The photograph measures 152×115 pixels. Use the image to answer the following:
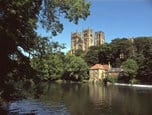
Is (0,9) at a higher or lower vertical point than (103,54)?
lower

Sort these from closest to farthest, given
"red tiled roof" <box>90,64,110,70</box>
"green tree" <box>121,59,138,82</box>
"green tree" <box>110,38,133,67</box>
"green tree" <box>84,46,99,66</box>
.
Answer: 1. "green tree" <box>121,59,138,82</box>
2. "red tiled roof" <box>90,64,110,70</box>
3. "green tree" <box>110,38,133,67</box>
4. "green tree" <box>84,46,99,66</box>

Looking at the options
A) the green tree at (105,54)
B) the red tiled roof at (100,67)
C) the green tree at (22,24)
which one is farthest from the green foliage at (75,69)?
the green tree at (22,24)

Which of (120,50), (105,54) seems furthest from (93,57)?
(120,50)

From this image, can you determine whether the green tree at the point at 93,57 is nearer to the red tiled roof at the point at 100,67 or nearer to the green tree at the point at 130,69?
the red tiled roof at the point at 100,67

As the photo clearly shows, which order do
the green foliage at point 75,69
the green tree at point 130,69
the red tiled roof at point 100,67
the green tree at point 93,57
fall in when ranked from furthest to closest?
the green tree at point 93,57, the red tiled roof at point 100,67, the green foliage at point 75,69, the green tree at point 130,69

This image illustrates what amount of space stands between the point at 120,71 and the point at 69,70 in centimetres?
1981

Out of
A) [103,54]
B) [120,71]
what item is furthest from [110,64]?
[120,71]

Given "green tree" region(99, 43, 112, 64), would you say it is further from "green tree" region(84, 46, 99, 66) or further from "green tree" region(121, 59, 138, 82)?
"green tree" region(121, 59, 138, 82)

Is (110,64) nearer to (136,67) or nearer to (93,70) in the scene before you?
(93,70)

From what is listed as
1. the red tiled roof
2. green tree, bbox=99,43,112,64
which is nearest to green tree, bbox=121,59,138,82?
the red tiled roof

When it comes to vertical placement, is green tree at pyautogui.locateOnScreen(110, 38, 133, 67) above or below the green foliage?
above

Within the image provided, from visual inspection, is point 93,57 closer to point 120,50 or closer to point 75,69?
point 120,50

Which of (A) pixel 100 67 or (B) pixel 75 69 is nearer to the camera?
(B) pixel 75 69

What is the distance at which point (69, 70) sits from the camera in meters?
120
